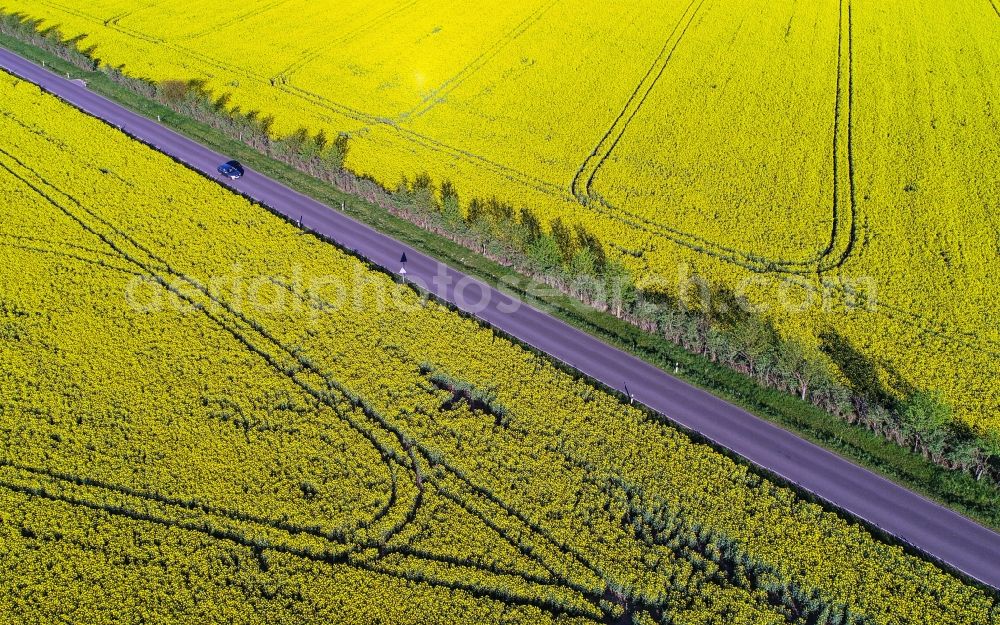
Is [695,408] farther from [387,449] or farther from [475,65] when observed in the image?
[475,65]

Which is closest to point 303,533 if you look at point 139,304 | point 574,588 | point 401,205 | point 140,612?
point 140,612

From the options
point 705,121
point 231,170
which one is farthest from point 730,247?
point 231,170

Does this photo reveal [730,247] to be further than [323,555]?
Yes

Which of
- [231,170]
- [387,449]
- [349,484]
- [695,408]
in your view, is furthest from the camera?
[231,170]

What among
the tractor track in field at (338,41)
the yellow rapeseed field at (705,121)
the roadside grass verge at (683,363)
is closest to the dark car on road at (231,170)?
the roadside grass verge at (683,363)

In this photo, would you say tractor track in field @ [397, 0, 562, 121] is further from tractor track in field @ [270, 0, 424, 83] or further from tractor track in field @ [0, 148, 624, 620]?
tractor track in field @ [0, 148, 624, 620]

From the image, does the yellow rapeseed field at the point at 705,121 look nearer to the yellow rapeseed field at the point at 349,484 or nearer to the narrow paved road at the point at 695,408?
the narrow paved road at the point at 695,408

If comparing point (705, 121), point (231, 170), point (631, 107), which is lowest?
point (231, 170)

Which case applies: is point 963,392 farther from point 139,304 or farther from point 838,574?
point 139,304
